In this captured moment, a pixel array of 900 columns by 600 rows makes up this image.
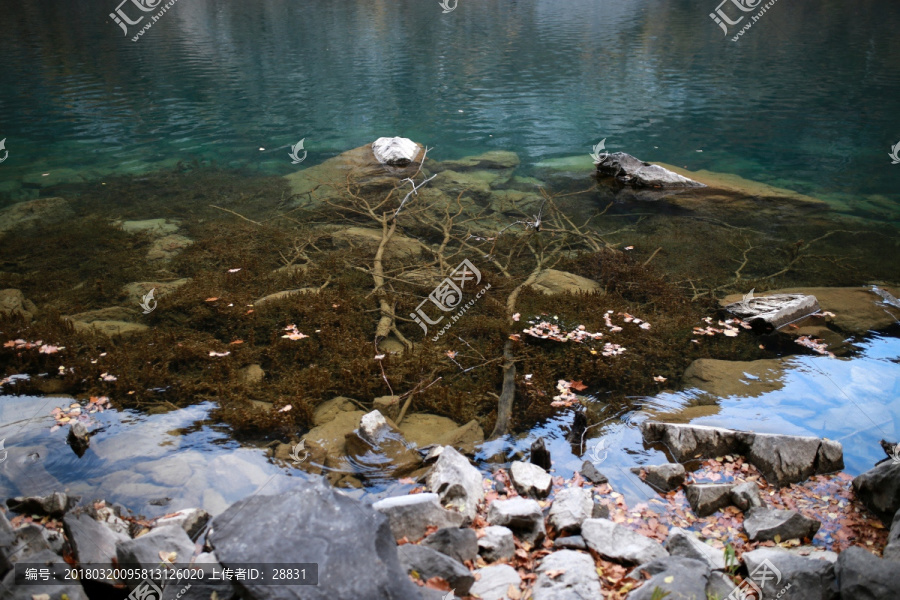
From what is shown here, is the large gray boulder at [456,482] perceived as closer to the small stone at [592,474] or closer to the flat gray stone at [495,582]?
the flat gray stone at [495,582]

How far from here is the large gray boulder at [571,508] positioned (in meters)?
4.53

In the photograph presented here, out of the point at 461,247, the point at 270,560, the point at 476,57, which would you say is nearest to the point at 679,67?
the point at 476,57

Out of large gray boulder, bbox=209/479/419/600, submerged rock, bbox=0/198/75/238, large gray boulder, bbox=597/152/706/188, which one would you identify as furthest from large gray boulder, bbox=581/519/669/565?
submerged rock, bbox=0/198/75/238

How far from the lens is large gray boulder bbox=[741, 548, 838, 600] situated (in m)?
3.65

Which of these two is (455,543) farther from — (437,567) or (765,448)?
(765,448)

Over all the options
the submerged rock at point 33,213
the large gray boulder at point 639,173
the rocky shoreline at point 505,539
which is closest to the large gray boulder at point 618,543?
the rocky shoreline at point 505,539

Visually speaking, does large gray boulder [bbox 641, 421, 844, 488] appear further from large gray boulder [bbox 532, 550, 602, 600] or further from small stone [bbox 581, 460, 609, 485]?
large gray boulder [bbox 532, 550, 602, 600]

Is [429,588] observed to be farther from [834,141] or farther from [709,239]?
[834,141]

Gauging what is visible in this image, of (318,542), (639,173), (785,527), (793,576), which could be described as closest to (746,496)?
(785,527)

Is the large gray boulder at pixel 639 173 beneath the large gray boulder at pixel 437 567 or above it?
above

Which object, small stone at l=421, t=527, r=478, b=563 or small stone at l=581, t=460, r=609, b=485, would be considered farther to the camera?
small stone at l=581, t=460, r=609, b=485

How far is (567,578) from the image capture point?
387cm

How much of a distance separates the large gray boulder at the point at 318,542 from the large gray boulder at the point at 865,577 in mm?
2808

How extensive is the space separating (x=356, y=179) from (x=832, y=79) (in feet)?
81.2
